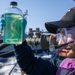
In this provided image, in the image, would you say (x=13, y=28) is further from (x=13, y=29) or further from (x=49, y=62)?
(x=49, y=62)

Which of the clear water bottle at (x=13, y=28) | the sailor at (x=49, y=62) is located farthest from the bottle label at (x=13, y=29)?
the sailor at (x=49, y=62)

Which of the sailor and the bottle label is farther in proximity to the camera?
the sailor

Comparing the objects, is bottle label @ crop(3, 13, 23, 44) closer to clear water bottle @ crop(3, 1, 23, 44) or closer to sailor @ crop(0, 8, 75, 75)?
clear water bottle @ crop(3, 1, 23, 44)

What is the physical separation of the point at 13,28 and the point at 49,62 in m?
0.60

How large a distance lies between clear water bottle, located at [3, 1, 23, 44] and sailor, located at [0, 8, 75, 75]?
0.76ft

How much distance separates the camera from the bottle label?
1619 millimetres

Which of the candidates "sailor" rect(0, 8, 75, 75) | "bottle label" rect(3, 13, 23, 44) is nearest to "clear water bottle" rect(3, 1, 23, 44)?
"bottle label" rect(3, 13, 23, 44)

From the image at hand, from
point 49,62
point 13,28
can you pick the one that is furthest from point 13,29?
point 49,62

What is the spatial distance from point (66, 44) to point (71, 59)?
6.0 inches

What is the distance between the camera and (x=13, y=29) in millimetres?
1622

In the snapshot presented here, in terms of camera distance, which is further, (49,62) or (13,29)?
(49,62)

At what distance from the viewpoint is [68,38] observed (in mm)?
1924

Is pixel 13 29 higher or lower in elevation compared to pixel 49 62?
higher

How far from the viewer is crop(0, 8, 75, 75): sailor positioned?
1891mm
